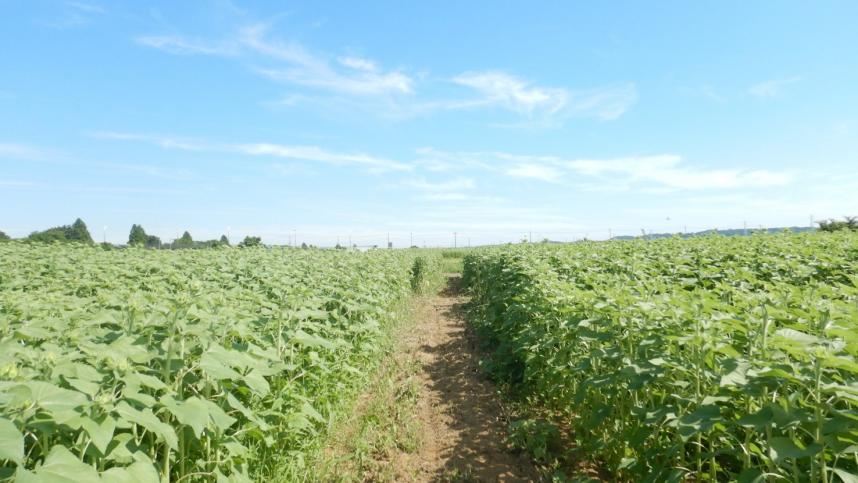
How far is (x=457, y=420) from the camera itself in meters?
5.41

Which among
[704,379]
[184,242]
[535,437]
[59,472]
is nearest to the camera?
[59,472]

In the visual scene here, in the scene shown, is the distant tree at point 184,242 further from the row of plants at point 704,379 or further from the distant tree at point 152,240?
the row of plants at point 704,379

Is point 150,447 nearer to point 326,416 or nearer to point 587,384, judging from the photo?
point 326,416

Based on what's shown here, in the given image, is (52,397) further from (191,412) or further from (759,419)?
(759,419)

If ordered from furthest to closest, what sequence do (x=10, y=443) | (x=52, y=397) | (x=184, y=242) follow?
(x=184, y=242) → (x=52, y=397) → (x=10, y=443)

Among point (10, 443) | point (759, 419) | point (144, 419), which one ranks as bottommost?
point (759, 419)

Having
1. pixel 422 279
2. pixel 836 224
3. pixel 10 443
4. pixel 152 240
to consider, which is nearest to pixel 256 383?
pixel 10 443

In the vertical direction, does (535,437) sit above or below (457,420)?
above

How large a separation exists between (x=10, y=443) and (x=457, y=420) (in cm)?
471

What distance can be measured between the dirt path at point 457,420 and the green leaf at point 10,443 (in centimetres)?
340

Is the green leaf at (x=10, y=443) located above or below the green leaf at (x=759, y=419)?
above

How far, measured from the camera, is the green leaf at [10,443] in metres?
1.24

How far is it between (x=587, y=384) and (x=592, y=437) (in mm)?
1268

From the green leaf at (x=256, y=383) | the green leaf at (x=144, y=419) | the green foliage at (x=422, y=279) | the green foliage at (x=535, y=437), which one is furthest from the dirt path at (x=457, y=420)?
the green foliage at (x=422, y=279)
